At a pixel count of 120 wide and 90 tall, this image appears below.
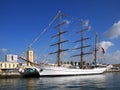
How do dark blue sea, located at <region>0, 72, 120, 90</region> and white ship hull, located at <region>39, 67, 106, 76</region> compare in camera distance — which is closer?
dark blue sea, located at <region>0, 72, 120, 90</region>

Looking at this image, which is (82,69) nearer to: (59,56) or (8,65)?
(59,56)

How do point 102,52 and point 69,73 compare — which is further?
point 102,52

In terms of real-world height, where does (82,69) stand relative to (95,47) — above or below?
below

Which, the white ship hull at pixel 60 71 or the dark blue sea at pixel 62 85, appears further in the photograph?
the white ship hull at pixel 60 71

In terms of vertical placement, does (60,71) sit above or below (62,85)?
above

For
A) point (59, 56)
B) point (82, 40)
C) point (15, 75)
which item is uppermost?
point (82, 40)

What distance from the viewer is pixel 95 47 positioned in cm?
→ 14012

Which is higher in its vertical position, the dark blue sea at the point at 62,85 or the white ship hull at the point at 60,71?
the white ship hull at the point at 60,71

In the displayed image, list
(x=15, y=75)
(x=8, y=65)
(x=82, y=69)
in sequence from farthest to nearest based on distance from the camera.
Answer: (x=8, y=65) → (x=82, y=69) → (x=15, y=75)

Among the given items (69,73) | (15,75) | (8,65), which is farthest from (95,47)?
(8,65)

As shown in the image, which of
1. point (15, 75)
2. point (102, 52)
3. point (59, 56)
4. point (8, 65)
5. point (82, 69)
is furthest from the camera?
point (8, 65)

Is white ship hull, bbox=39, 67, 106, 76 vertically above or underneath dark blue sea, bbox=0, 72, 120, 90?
above

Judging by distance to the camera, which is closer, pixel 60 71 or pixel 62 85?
pixel 62 85

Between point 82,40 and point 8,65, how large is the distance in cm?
7387
